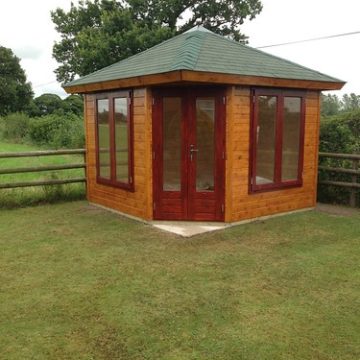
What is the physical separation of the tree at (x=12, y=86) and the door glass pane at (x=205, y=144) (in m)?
31.6

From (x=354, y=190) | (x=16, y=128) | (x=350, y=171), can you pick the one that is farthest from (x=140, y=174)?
(x=16, y=128)

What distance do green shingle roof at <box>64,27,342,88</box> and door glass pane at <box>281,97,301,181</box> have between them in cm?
48

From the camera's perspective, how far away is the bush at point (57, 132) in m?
18.3

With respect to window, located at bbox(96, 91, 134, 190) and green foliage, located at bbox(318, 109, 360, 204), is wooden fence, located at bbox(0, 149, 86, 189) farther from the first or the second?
green foliage, located at bbox(318, 109, 360, 204)

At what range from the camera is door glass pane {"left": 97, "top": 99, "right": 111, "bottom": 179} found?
7793 mm

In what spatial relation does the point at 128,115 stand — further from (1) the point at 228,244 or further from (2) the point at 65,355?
(2) the point at 65,355

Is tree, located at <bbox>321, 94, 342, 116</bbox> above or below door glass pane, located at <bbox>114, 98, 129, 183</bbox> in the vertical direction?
above

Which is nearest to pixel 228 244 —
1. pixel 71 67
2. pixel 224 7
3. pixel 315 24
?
pixel 315 24

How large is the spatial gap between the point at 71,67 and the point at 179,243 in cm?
2876

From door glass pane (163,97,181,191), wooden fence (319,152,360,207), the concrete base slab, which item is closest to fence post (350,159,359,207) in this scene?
wooden fence (319,152,360,207)

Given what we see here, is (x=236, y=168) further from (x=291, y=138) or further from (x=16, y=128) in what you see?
(x=16, y=128)

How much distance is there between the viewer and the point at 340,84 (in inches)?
309

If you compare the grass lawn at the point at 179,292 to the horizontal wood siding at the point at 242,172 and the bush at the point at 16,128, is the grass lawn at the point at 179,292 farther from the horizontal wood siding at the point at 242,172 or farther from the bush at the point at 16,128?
the bush at the point at 16,128

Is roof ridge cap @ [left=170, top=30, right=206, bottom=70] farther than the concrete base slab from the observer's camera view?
No
